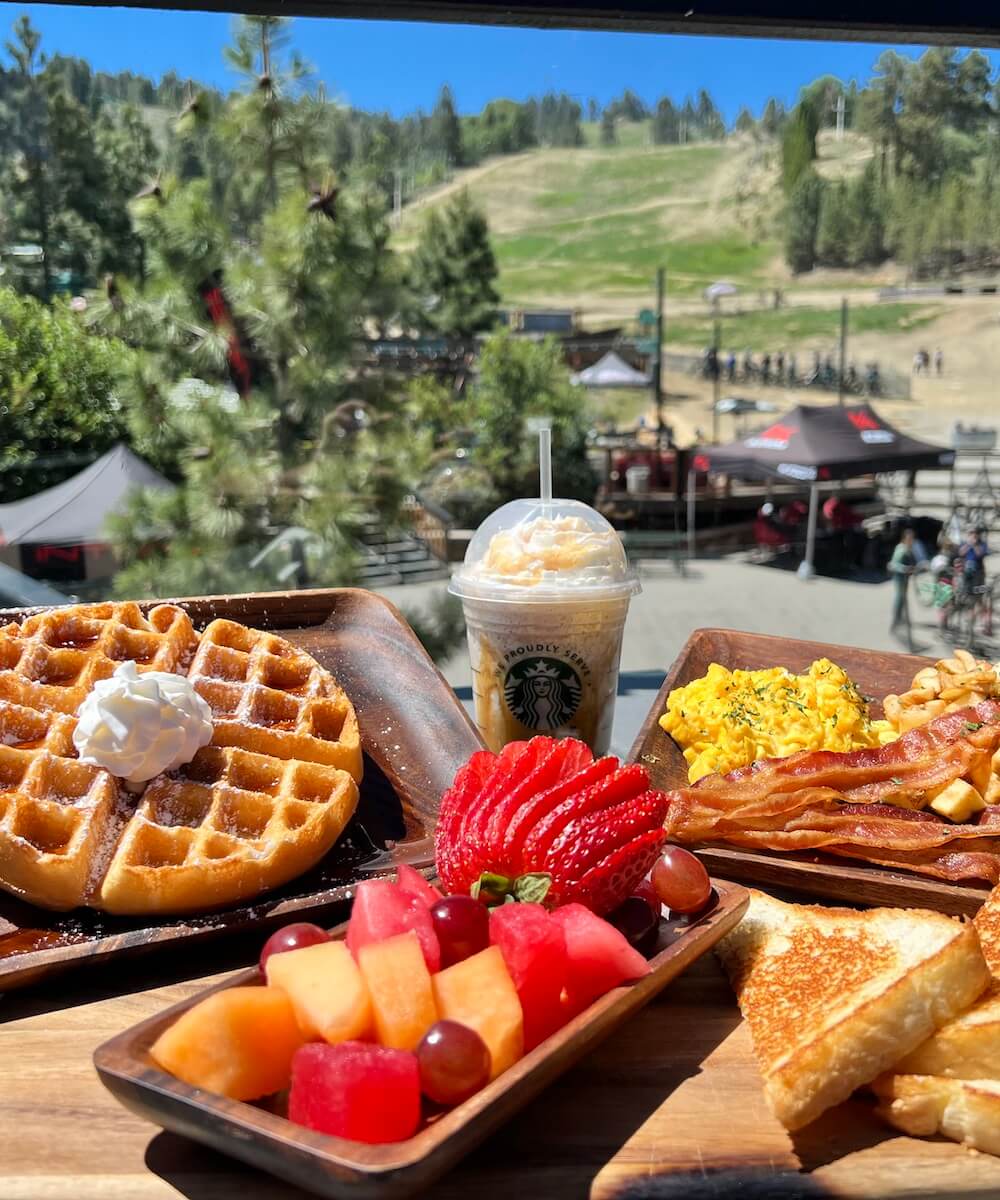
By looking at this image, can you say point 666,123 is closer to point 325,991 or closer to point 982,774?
point 982,774

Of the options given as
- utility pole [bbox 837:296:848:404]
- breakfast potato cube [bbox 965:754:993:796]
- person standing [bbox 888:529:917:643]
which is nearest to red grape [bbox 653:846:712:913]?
breakfast potato cube [bbox 965:754:993:796]

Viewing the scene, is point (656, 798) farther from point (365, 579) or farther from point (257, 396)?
point (257, 396)

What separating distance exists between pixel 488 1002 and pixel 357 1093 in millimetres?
157

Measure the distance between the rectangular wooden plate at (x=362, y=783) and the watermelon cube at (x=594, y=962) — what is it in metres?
0.39

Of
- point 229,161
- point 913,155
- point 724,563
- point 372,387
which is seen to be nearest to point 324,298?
point 372,387

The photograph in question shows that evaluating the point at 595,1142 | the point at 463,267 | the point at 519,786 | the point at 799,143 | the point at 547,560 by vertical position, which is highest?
the point at 799,143

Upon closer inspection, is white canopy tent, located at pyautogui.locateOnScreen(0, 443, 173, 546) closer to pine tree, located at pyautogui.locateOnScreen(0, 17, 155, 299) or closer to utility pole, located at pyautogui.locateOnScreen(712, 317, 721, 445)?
pine tree, located at pyautogui.locateOnScreen(0, 17, 155, 299)

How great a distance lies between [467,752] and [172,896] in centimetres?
57

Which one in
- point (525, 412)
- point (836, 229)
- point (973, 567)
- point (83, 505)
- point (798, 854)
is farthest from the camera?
point (836, 229)

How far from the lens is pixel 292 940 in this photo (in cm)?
106

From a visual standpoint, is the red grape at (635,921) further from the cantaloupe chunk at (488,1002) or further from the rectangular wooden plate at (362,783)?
the rectangular wooden plate at (362,783)

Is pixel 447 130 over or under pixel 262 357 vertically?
over

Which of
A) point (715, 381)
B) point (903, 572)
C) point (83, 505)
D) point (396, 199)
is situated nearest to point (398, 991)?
point (83, 505)

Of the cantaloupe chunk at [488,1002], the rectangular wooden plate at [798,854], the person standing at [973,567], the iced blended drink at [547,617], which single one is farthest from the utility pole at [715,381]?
the cantaloupe chunk at [488,1002]
